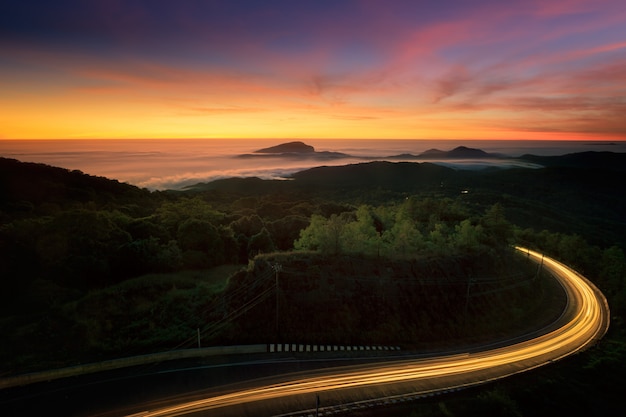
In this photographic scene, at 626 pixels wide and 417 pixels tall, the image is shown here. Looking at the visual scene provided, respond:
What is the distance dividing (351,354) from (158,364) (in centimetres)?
1439

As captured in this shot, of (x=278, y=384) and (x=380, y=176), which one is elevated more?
(x=380, y=176)

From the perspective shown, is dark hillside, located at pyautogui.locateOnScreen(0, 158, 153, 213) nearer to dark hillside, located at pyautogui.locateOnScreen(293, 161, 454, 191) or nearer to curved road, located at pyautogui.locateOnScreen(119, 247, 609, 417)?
curved road, located at pyautogui.locateOnScreen(119, 247, 609, 417)

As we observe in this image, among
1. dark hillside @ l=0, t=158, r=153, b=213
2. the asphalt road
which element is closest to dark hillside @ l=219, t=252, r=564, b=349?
the asphalt road

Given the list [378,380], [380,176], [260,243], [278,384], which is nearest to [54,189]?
[260,243]

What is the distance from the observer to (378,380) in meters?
24.1

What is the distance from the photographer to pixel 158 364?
24531 millimetres

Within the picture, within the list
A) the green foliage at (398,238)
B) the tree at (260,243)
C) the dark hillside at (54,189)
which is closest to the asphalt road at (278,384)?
the green foliage at (398,238)

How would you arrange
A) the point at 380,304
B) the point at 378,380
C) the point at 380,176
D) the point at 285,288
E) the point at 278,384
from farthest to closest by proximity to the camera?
the point at 380,176 < the point at 380,304 < the point at 285,288 < the point at 378,380 < the point at 278,384

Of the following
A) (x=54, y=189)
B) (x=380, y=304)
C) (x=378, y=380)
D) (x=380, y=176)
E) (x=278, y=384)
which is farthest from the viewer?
(x=380, y=176)

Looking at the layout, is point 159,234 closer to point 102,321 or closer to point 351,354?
point 102,321

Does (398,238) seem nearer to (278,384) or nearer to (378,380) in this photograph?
(378,380)

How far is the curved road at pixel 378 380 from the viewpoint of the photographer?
2073 centimetres

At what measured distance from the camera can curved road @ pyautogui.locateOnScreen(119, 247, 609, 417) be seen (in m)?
20.7

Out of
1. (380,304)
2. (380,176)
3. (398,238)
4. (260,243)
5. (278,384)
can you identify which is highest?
(398,238)
